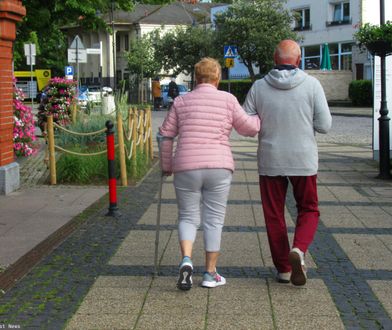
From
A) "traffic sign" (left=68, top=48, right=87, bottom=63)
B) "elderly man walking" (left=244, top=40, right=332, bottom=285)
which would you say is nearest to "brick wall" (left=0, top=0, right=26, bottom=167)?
"elderly man walking" (left=244, top=40, right=332, bottom=285)

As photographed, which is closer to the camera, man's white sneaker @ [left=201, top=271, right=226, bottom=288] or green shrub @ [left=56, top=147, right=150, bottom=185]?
man's white sneaker @ [left=201, top=271, right=226, bottom=288]

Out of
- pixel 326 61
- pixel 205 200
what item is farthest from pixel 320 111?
pixel 326 61

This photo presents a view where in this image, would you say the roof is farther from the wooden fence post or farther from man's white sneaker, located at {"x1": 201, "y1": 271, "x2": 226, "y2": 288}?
man's white sneaker, located at {"x1": 201, "y1": 271, "x2": 226, "y2": 288}

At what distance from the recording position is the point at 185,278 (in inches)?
213

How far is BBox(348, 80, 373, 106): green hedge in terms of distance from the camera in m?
40.8

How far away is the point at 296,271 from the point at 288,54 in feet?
5.30

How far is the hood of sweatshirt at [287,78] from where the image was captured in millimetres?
5504

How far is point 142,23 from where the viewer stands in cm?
7719

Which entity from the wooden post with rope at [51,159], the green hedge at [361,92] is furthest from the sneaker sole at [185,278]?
the green hedge at [361,92]

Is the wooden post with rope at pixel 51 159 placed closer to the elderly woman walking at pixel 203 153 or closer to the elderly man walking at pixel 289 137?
the elderly woman walking at pixel 203 153

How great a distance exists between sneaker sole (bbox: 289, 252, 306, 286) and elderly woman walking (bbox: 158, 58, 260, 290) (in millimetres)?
573

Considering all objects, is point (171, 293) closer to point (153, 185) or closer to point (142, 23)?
point (153, 185)

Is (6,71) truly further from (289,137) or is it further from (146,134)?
(289,137)

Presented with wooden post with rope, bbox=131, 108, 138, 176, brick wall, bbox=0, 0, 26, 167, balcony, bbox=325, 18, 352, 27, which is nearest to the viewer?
brick wall, bbox=0, 0, 26, 167
